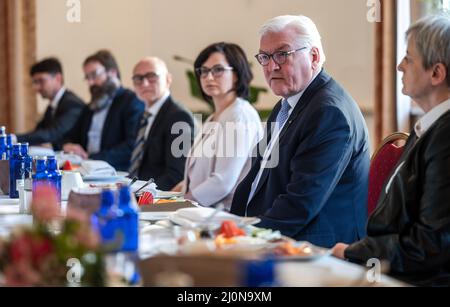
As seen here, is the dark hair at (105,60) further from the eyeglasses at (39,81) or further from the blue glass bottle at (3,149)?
the blue glass bottle at (3,149)

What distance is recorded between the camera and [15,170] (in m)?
3.28

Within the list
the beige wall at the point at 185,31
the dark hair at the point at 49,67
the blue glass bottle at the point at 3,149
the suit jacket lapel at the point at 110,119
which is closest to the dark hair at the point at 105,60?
the suit jacket lapel at the point at 110,119

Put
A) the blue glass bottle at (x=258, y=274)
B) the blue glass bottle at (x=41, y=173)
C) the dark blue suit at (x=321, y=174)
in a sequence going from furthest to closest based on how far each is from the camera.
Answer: the dark blue suit at (x=321, y=174)
the blue glass bottle at (x=41, y=173)
the blue glass bottle at (x=258, y=274)

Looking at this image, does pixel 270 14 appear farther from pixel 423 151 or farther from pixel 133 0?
pixel 423 151

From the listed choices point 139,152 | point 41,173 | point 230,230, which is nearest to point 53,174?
point 41,173

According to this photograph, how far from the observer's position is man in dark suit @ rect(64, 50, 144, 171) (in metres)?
6.04

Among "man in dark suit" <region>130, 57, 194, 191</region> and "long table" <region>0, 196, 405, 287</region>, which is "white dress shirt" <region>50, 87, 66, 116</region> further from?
"long table" <region>0, 196, 405, 287</region>

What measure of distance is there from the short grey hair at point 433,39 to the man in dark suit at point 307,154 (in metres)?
0.68

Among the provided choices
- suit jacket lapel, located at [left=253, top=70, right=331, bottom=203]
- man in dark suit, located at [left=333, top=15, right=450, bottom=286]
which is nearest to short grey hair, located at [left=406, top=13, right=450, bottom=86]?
man in dark suit, located at [left=333, top=15, right=450, bottom=286]

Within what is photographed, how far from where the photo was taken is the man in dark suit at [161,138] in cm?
482

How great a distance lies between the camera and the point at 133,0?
27.6 ft

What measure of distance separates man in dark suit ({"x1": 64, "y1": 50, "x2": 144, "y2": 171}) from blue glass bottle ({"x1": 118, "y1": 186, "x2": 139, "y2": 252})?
4.02 m

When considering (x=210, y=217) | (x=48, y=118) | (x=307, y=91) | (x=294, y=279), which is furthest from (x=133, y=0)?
(x=294, y=279)

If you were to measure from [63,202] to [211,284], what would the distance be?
64.6 inches
